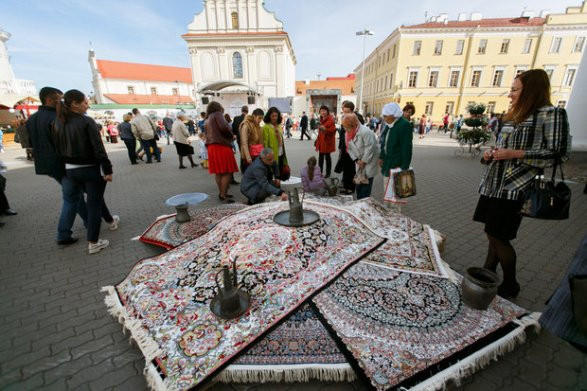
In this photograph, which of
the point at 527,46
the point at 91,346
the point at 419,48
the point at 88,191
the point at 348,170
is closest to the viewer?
the point at 91,346

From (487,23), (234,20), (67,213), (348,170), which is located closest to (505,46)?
(487,23)

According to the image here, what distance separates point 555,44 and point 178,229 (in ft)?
135

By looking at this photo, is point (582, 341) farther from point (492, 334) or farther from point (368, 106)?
point (368, 106)

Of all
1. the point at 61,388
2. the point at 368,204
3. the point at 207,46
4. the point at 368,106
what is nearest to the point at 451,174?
the point at 368,204

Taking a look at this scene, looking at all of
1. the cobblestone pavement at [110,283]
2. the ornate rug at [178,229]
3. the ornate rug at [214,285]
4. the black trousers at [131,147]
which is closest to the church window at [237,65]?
the black trousers at [131,147]

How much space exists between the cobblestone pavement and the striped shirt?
4.08ft

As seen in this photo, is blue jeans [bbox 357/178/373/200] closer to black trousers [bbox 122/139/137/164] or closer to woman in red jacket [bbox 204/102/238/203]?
woman in red jacket [bbox 204/102/238/203]

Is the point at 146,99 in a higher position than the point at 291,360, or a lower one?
higher

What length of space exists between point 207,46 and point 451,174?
31405 mm

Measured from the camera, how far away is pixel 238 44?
3033cm

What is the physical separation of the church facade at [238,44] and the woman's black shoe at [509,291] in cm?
2994

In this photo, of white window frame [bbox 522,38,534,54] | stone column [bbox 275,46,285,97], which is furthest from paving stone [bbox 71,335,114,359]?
white window frame [bbox 522,38,534,54]

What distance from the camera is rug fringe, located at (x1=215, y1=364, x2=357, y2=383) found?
1758mm

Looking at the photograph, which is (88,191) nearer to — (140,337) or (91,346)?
(91,346)
